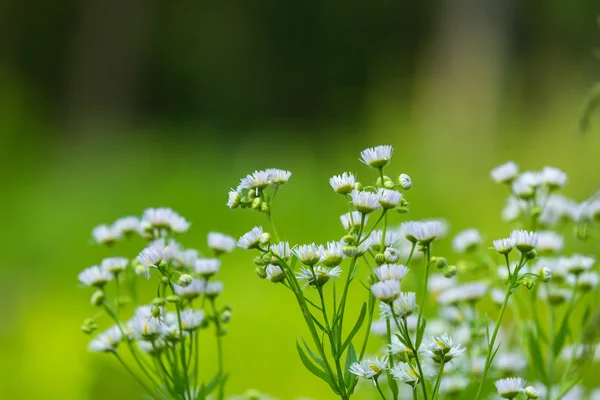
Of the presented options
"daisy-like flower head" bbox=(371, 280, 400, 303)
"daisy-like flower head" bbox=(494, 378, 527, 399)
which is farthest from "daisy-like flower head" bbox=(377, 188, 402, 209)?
"daisy-like flower head" bbox=(494, 378, 527, 399)

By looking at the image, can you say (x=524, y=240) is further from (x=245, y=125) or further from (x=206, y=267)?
(x=245, y=125)

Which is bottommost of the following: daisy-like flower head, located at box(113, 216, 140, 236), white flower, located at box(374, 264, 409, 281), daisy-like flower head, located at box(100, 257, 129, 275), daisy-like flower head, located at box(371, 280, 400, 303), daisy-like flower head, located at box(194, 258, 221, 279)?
daisy-like flower head, located at box(371, 280, 400, 303)

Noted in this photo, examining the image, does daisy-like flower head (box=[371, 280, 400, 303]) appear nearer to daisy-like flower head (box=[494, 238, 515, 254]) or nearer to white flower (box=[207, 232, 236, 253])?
daisy-like flower head (box=[494, 238, 515, 254])

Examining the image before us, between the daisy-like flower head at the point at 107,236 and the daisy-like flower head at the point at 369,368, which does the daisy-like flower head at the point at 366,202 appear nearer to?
the daisy-like flower head at the point at 369,368

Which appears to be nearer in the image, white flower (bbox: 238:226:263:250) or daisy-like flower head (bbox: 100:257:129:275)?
white flower (bbox: 238:226:263:250)

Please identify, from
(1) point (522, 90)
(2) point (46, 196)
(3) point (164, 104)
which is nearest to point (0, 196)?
(2) point (46, 196)

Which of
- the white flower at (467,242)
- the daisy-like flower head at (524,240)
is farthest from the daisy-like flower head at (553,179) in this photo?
the daisy-like flower head at (524,240)

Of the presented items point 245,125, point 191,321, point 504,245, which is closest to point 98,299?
point 191,321
